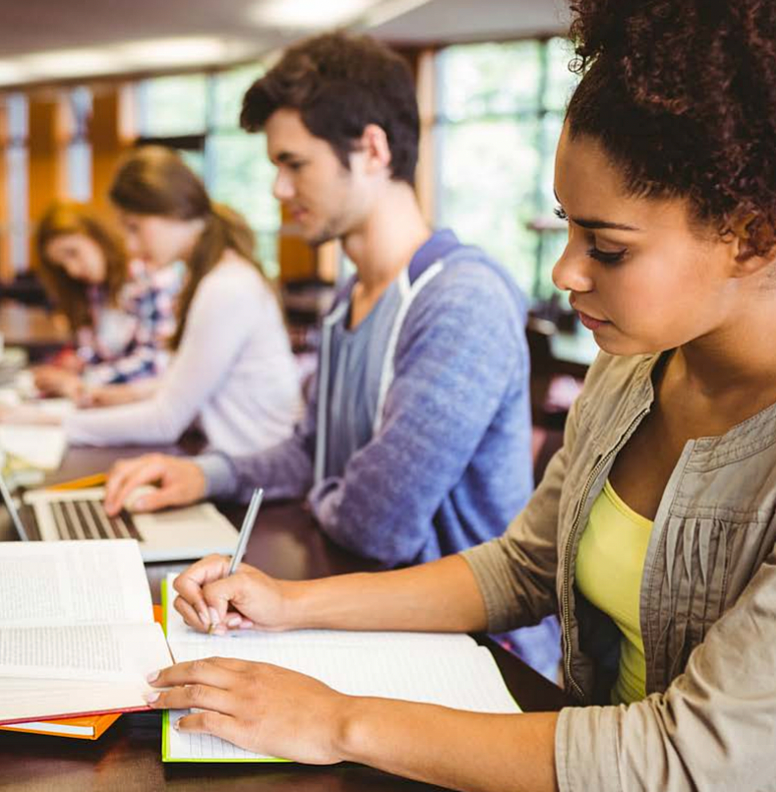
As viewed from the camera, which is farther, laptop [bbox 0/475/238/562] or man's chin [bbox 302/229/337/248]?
man's chin [bbox 302/229/337/248]

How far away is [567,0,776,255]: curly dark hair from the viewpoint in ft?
2.39

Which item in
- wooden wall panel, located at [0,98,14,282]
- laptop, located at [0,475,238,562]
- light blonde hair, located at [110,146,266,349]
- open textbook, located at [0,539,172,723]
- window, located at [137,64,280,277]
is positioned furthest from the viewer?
wooden wall panel, located at [0,98,14,282]

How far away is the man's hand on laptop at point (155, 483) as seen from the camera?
150 cm

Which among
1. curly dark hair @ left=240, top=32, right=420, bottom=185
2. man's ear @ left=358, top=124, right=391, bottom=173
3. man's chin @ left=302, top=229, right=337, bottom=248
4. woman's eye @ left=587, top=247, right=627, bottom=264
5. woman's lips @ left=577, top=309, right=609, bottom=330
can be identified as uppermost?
curly dark hair @ left=240, top=32, right=420, bottom=185

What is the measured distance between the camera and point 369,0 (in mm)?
7895

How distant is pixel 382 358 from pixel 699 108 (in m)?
0.92

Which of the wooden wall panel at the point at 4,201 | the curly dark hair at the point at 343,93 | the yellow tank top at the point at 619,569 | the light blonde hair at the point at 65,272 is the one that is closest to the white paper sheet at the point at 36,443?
the curly dark hair at the point at 343,93

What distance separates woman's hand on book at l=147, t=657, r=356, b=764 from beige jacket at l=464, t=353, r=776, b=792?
0.19 metres

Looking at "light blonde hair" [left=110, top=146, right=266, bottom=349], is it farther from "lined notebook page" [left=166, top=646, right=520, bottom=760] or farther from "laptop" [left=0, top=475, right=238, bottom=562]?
"lined notebook page" [left=166, top=646, right=520, bottom=760]

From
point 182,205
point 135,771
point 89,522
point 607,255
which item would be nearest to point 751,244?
point 607,255

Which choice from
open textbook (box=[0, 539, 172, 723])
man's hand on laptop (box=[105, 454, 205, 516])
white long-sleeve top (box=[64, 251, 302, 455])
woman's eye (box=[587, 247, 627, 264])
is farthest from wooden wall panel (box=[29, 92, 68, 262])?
woman's eye (box=[587, 247, 627, 264])

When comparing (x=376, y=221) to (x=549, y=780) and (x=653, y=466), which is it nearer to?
(x=653, y=466)

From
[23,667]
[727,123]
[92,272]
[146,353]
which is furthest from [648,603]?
[92,272]

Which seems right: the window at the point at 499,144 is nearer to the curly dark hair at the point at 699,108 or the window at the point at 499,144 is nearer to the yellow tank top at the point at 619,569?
the yellow tank top at the point at 619,569
